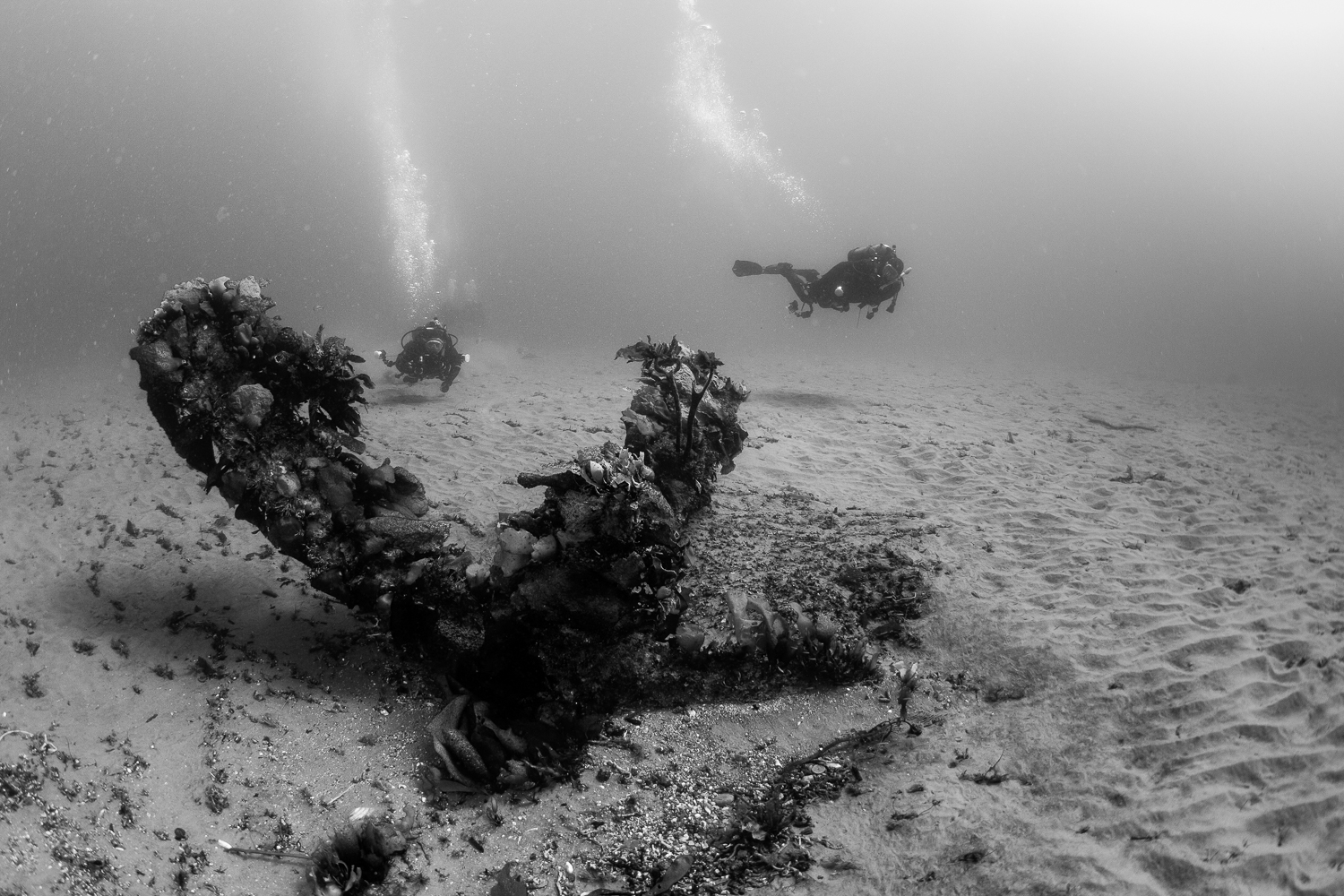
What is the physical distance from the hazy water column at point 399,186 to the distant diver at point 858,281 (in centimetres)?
2845

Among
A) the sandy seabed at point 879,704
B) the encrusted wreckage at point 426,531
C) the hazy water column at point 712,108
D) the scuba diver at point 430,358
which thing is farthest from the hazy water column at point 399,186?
the hazy water column at point 712,108

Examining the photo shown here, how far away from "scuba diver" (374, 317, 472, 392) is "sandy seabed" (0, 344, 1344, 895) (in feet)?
23.5

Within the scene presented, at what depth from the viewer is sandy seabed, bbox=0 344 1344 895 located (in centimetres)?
317

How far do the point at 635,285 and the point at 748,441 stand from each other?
75.5 m

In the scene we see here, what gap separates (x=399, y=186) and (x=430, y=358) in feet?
234

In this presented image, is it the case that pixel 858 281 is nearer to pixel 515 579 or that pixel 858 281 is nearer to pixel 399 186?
pixel 515 579

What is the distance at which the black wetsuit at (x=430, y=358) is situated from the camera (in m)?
15.1

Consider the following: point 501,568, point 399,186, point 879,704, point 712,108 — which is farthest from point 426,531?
point 712,108

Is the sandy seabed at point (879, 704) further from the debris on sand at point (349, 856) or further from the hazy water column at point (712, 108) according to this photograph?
the hazy water column at point (712, 108)

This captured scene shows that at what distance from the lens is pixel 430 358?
595 inches

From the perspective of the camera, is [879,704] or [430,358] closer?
[879,704]

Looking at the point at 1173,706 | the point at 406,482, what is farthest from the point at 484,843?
the point at 1173,706

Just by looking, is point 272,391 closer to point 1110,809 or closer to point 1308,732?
point 1110,809

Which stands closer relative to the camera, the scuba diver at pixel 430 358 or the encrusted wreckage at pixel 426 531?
the encrusted wreckage at pixel 426 531
